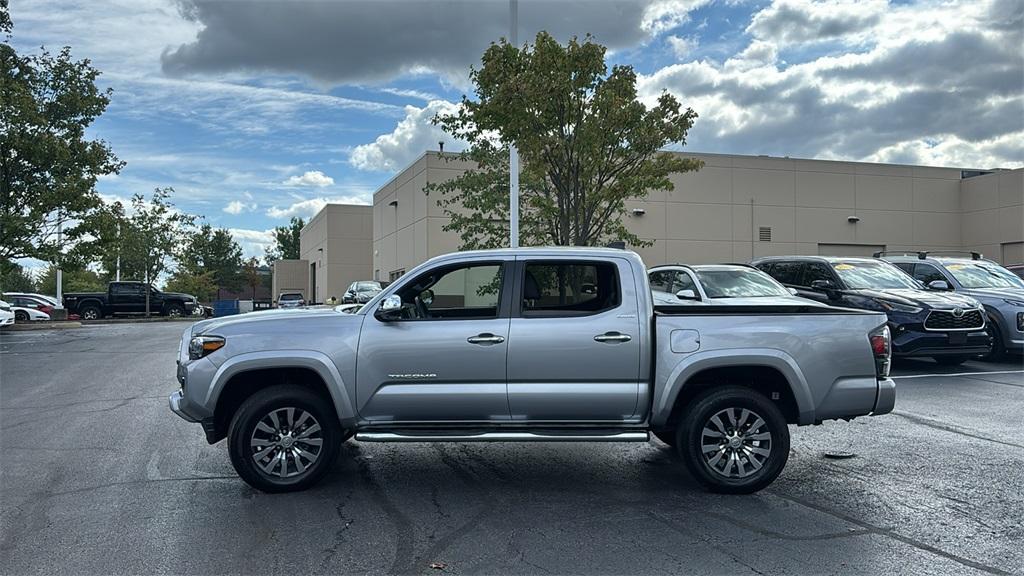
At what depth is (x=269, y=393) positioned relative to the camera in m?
5.82

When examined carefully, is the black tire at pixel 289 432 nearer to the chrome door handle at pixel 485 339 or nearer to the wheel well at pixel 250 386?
the wheel well at pixel 250 386

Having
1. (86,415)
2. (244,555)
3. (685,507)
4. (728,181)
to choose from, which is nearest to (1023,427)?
(685,507)

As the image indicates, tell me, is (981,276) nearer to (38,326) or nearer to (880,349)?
(880,349)

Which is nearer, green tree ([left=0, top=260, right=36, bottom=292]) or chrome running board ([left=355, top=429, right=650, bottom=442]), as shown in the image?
chrome running board ([left=355, top=429, right=650, bottom=442])

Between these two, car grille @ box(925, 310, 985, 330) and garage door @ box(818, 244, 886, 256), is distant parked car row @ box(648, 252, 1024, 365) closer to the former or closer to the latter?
car grille @ box(925, 310, 985, 330)

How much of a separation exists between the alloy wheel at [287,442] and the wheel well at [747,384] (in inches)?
111

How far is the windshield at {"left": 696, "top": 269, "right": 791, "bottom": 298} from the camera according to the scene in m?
12.3

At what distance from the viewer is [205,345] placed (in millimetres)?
5855

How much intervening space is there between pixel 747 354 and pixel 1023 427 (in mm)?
4597

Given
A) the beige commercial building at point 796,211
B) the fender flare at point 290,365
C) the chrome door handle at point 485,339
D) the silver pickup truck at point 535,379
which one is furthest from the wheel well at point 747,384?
the beige commercial building at point 796,211

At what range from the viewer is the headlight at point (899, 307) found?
39.5 feet

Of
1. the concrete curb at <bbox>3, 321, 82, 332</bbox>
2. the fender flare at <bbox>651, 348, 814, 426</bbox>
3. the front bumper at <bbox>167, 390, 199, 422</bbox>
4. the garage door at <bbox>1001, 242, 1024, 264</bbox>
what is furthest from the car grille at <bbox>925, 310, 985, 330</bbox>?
the concrete curb at <bbox>3, 321, 82, 332</bbox>

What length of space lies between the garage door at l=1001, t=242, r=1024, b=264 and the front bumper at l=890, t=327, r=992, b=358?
2554 cm

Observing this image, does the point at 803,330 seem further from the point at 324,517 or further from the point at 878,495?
the point at 324,517
